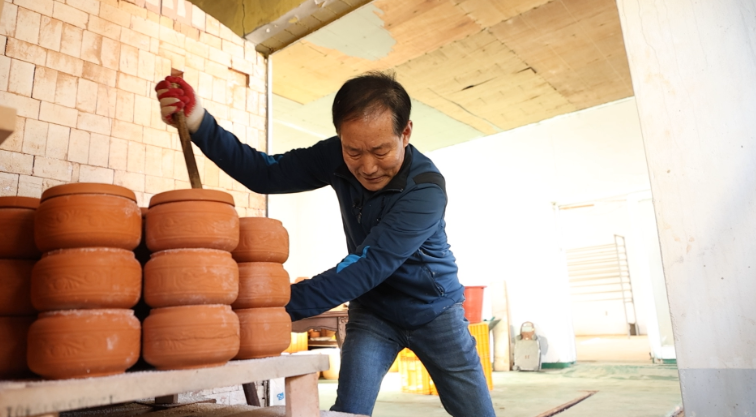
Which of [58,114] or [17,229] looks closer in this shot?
[17,229]

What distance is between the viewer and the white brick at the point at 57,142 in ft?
8.66

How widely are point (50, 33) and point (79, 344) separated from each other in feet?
8.08

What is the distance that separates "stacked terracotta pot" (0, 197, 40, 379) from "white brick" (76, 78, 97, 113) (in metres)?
1.90

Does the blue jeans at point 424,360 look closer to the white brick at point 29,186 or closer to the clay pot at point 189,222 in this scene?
the clay pot at point 189,222

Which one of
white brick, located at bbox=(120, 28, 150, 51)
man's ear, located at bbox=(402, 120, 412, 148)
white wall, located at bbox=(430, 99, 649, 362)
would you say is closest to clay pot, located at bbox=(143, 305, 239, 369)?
man's ear, located at bbox=(402, 120, 412, 148)

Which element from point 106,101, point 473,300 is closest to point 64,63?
point 106,101

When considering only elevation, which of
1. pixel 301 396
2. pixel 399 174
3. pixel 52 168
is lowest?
pixel 301 396

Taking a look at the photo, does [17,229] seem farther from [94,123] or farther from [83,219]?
[94,123]

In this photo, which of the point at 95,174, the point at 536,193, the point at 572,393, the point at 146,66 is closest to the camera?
the point at 95,174

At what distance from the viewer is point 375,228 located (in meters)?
1.58

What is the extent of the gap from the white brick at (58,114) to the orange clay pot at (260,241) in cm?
199

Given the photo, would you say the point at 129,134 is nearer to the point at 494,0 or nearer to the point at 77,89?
the point at 77,89

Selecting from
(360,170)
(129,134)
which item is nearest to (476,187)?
(129,134)

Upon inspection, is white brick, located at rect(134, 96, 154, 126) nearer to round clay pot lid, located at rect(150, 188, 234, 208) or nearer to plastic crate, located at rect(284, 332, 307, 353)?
round clay pot lid, located at rect(150, 188, 234, 208)
